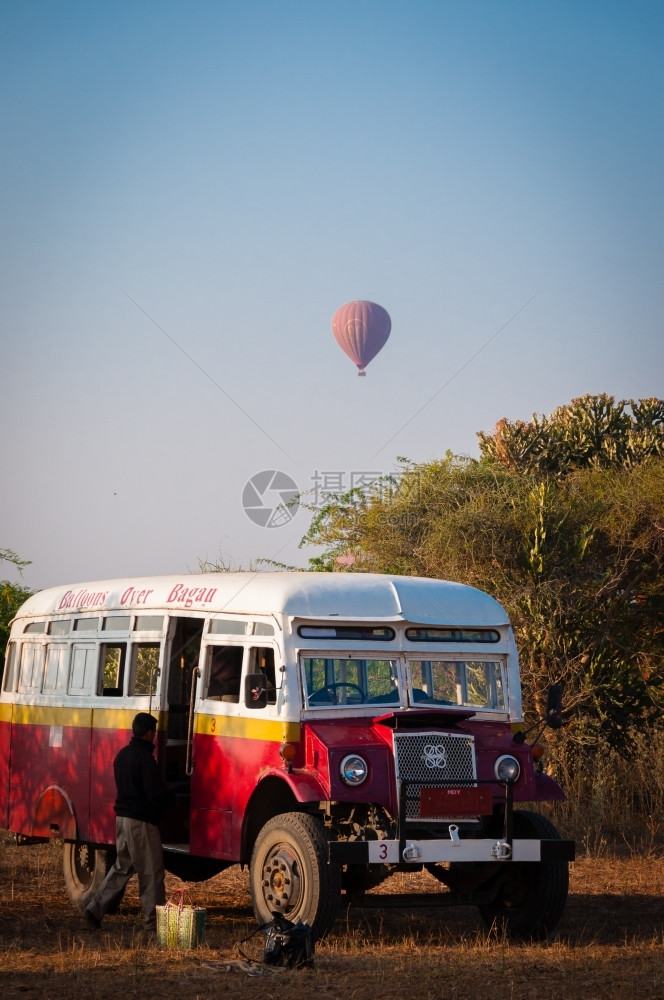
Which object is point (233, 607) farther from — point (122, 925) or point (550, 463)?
point (550, 463)

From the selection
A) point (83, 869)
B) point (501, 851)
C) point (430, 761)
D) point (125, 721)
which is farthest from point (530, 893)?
point (83, 869)

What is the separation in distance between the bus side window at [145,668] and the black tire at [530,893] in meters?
3.57

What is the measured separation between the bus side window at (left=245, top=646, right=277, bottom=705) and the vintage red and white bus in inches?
0.5

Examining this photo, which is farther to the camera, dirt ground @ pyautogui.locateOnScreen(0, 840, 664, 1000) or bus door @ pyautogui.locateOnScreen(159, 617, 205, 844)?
bus door @ pyautogui.locateOnScreen(159, 617, 205, 844)

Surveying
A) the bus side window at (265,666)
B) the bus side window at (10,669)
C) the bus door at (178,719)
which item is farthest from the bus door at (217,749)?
the bus side window at (10,669)

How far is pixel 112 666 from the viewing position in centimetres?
1264

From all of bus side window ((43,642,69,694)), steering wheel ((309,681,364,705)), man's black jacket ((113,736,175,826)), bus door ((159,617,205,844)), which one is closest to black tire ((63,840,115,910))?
bus door ((159,617,205,844))

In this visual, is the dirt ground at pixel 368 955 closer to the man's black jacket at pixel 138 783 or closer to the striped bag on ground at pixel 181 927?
the striped bag on ground at pixel 181 927

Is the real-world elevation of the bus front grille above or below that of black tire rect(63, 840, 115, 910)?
above

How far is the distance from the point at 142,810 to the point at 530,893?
330 cm

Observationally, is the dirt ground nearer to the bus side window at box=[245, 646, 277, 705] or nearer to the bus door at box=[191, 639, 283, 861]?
the bus door at box=[191, 639, 283, 861]

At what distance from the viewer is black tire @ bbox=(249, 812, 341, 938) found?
9.44m

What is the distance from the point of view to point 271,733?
10.3 m

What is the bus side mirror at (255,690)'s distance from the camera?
10.2m
